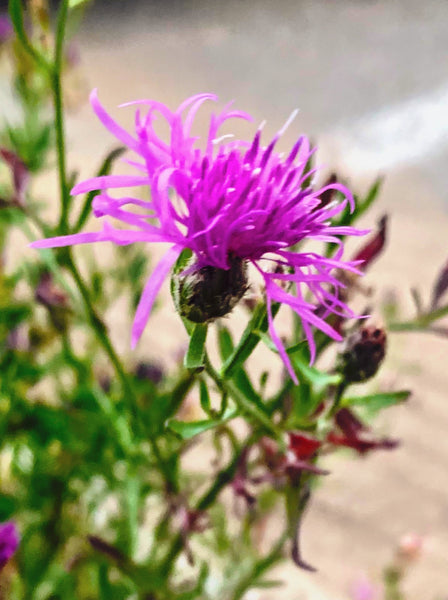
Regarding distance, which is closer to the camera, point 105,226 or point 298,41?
point 105,226

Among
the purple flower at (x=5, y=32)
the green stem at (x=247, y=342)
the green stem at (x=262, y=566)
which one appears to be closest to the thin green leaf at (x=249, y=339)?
the green stem at (x=247, y=342)

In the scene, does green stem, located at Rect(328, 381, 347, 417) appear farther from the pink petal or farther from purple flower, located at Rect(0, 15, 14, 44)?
purple flower, located at Rect(0, 15, 14, 44)

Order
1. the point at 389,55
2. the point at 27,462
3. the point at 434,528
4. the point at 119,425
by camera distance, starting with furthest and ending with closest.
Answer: the point at 389,55 → the point at 434,528 → the point at 27,462 → the point at 119,425

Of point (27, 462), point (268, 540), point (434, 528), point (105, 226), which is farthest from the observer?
point (434, 528)

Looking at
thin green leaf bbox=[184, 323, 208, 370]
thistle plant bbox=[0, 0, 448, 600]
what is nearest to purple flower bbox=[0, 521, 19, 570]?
thistle plant bbox=[0, 0, 448, 600]

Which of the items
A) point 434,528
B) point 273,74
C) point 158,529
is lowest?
point 434,528

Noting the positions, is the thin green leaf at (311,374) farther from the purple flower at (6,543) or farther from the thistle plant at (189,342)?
the purple flower at (6,543)

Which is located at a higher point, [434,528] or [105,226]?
[105,226]

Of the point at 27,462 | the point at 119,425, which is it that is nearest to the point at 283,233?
the point at 119,425

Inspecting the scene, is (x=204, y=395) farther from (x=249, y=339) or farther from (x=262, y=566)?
(x=262, y=566)

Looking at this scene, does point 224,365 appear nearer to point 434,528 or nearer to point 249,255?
point 249,255
